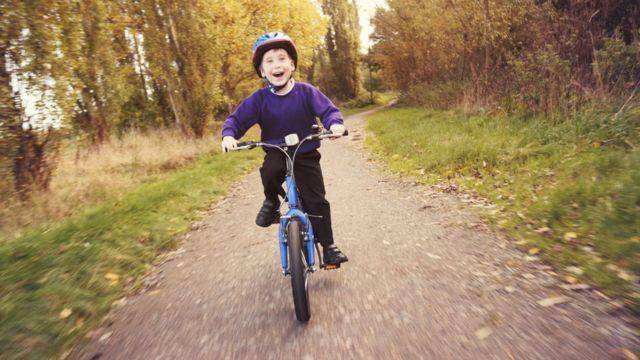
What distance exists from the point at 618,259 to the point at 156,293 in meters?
4.26

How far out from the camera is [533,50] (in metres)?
8.61

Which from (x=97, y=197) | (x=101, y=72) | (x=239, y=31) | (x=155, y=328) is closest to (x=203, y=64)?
(x=101, y=72)

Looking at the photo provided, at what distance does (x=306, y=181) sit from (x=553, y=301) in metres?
2.15

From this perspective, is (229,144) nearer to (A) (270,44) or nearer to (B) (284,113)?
(B) (284,113)

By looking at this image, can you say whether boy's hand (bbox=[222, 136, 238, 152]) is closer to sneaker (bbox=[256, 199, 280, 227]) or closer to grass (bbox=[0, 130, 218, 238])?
sneaker (bbox=[256, 199, 280, 227])

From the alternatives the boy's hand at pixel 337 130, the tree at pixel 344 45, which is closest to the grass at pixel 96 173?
the boy's hand at pixel 337 130

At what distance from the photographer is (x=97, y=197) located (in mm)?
7062

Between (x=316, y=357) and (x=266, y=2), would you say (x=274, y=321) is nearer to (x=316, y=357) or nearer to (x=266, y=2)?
(x=316, y=357)

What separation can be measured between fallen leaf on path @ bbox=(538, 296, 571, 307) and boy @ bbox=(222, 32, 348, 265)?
5.22ft

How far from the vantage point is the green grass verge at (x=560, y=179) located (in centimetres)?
319

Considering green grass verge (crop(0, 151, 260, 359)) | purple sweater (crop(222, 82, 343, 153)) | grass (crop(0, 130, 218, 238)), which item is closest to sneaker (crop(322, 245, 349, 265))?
A: purple sweater (crop(222, 82, 343, 153))

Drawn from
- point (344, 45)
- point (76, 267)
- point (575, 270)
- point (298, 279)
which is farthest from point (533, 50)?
point (344, 45)

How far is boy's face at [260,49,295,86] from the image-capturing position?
2.97 meters

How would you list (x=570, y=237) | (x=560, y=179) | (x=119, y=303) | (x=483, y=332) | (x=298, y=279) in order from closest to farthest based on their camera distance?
(x=483, y=332) < (x=298, y=279) < (x=119, y=303) < (x=570, y=237) < (x=560, y=179)
